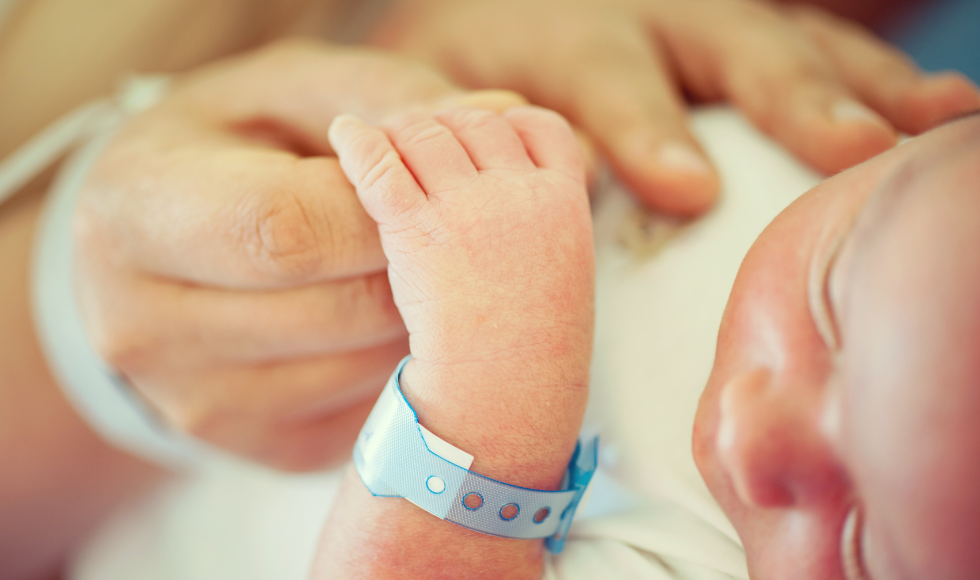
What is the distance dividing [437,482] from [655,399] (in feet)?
0.91

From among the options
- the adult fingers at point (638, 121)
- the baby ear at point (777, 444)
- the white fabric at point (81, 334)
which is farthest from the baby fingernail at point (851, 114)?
the white fabric at point (81, 334)

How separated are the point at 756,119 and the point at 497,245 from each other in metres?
0.55

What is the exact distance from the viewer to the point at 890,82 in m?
0.99

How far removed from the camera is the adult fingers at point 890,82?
0.86 metres

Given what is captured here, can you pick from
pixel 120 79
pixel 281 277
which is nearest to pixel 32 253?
pixel 120 79

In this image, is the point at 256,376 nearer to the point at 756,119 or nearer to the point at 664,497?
the point at 664,497

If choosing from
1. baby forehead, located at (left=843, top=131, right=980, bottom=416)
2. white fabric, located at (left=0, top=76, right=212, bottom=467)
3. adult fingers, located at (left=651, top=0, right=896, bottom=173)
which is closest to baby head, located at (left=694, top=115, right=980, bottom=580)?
baby forehead, located at (left=843, top=131, right=980, bottom=416)

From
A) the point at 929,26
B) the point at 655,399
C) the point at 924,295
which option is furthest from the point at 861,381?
the point at 929,26

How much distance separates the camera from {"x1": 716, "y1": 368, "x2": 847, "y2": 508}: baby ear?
483 millimetres

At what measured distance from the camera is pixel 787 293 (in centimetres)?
51

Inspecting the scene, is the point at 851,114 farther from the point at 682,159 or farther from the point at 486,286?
the point at 486,286

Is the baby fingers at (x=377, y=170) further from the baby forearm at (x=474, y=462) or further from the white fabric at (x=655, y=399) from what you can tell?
the white fabric at (x=655, y=399)

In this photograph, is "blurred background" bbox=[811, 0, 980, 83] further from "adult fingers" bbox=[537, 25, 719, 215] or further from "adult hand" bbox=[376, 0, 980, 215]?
"adult fingers" bbox=[537, 25, 719, 215]

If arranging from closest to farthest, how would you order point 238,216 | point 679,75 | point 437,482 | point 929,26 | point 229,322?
point 437,482
point 238,216
point 229,322
point 679,75
point 929,26
